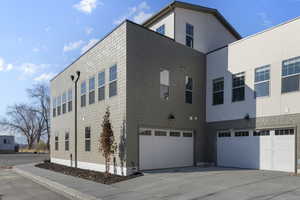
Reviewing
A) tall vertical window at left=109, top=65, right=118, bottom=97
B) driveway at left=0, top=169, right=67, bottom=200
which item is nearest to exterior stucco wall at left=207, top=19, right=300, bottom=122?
tall vertical window at left=109, top=65, right=118, bottom=97

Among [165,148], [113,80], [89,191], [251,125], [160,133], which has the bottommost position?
[89,191]

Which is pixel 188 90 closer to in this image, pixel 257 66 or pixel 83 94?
pixel 257 66

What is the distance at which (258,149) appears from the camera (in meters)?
12.9

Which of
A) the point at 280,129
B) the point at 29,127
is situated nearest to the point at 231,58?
the point at 280,129

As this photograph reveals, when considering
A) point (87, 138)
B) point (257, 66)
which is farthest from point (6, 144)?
point (257, 66)

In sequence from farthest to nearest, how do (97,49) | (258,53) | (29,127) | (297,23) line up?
(29,127)
(97,49)
(258,53)
(297,23)

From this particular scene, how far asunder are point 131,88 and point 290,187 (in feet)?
24.9

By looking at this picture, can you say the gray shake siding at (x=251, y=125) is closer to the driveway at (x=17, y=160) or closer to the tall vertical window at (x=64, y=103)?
the tall vertical window at (x=64, y=103)

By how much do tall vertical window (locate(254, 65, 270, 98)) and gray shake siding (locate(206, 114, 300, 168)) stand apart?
1330 mm

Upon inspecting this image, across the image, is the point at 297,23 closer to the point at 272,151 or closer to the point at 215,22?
the point at 272,151

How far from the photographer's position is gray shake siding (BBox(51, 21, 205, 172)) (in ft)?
39.2

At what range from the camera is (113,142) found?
12.0 meters

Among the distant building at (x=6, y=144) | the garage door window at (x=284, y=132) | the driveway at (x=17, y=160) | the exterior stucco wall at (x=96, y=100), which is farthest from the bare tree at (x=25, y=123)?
the garage door window at (x=284, y=132)

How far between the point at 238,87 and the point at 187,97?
295 cm
